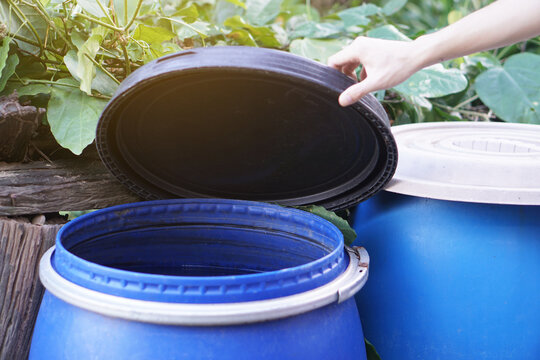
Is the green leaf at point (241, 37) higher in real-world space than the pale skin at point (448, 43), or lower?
lower

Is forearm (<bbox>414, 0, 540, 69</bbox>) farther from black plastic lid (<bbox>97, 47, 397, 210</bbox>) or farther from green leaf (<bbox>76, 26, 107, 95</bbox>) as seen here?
green leaf (<bbox>76, 26, 107, 95</bbox>)

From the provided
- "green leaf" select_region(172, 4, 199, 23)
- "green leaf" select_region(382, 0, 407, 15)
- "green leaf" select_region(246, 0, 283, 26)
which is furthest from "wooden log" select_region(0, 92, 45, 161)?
"green leaf" select_region(382, 0, 407, 15)

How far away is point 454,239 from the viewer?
1.28 metres

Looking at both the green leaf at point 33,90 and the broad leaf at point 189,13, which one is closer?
the green leaf at point 33,90

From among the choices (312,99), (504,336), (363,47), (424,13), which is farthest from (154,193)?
(424,13)

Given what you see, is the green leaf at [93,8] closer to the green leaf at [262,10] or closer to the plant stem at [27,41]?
the plant stem at [27,41]

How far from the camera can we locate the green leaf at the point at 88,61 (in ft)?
4.26

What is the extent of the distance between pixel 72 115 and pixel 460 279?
0.96 metres

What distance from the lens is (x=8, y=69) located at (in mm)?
1357

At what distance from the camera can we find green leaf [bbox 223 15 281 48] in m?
2.12

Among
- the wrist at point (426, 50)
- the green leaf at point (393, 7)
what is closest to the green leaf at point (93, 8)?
the wrist at point (426, 50)

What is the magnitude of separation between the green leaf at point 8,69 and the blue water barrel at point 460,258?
921mm

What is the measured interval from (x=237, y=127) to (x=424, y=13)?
4378 millimetres

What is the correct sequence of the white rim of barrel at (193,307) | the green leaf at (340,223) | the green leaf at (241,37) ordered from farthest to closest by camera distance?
the green leaf at (241,37) → the green leaf at (340,223) → the white rim of barrel at (193,307)
